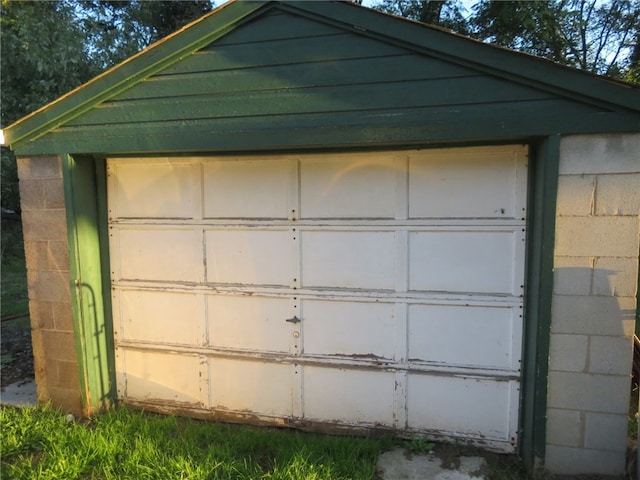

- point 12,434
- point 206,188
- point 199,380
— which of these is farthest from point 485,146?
point 12,434

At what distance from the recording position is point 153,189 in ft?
11.3

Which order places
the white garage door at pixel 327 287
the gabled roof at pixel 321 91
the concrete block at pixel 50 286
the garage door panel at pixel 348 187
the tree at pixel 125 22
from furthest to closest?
the tree at pixel 125 22, the concrete block at pixel 50 286, the garage door panel at pixel 348 187, the white garage door at pixel 327 287, the gabled roof at pixel 321 91

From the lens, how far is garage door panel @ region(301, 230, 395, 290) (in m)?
3.08

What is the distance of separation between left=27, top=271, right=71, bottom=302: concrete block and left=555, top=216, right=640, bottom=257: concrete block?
3.64 m

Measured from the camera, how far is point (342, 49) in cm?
274

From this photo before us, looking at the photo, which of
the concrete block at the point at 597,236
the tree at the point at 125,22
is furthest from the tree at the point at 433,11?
the concrete block at the point at 597,236

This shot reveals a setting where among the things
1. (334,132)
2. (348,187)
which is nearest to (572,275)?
(348,187)

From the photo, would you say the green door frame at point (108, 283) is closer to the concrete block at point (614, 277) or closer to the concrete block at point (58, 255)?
the concrete block at point (58, 255)

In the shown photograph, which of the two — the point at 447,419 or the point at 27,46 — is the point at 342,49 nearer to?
the point at 447,419

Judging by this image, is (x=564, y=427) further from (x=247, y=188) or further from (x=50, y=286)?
(x=50, y=286)

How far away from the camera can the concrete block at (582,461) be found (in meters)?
2.62

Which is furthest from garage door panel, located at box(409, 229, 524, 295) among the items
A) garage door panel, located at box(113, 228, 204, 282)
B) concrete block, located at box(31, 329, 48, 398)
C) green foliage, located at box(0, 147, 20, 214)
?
green foliage, located at box(0, 147, 20, 214)

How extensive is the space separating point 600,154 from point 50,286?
4.12 m

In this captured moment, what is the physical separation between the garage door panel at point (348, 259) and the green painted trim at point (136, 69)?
1.56m
